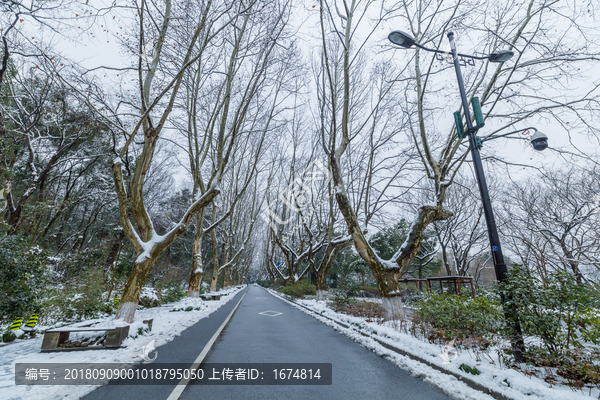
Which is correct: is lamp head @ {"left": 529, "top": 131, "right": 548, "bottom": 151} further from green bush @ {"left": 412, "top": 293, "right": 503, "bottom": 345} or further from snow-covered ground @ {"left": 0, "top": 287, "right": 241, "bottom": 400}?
snow-covered ground @ {"left": 0, "top": 287, "right": 241, "bottom": 400}

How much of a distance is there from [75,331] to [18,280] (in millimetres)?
2877

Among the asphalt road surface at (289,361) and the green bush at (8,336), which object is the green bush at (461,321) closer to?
the asphalt road surface at (289,361)

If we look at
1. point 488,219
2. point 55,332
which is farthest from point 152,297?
point 488,219

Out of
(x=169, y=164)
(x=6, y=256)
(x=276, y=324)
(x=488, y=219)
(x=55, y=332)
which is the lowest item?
(x=276, y=324)

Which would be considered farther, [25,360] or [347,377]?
[25,360]

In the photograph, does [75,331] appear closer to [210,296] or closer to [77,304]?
[77,304]

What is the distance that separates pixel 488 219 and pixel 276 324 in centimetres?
779

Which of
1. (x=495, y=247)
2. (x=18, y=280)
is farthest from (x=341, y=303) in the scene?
(x=18, y=280)

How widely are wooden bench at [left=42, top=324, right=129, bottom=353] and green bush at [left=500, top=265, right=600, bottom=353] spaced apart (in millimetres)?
7370

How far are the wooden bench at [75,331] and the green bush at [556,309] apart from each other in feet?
24.2

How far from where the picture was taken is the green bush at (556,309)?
3861 millimetres

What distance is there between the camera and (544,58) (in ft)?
28.6

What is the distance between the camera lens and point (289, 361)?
5.21m

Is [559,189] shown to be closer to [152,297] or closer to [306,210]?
[306,210]
